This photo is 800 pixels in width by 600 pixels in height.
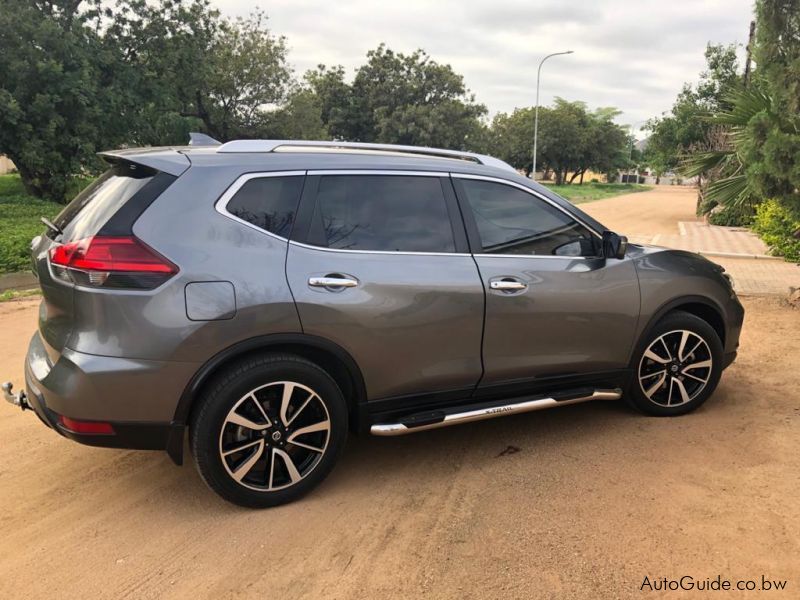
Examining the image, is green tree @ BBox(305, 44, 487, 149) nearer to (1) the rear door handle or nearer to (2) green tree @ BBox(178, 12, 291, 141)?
(2) green tree @ BBox(178, 12, 291, 141)

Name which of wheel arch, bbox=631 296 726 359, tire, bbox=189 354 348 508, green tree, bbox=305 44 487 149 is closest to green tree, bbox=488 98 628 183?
green tree, bbox=305 44 487 149

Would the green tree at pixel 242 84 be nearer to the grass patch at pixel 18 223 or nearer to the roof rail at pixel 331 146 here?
the grass patch at pixel 18 223

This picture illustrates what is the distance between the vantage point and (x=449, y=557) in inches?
109

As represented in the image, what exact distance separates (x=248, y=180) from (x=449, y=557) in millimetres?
2005

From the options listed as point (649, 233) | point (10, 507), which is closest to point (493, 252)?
point (10, 507)

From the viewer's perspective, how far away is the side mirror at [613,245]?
388 cm

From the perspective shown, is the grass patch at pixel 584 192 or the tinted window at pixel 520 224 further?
the grass patch at pixel 584 192

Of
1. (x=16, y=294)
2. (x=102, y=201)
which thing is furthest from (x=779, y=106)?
(x=16, y=294)

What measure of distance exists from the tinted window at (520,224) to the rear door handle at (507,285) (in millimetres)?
182

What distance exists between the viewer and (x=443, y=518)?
3.08 m

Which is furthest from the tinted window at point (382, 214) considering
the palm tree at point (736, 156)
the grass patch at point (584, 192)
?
the grass patch at point (584, 192)

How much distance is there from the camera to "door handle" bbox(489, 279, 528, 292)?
348 cm

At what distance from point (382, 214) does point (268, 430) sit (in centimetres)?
127

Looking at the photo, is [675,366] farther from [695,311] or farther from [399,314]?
[399,314]
